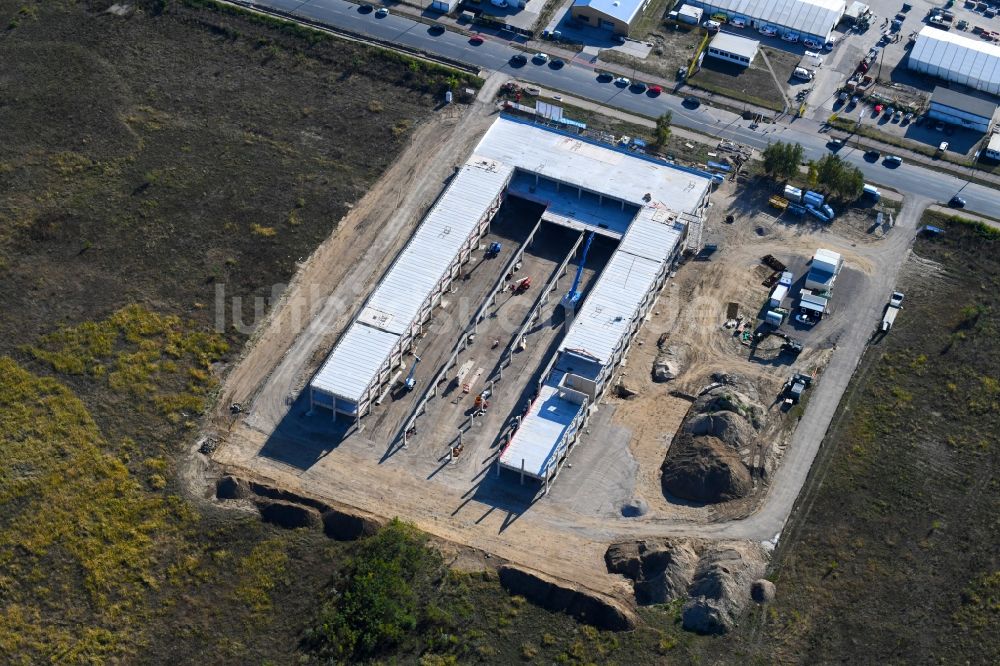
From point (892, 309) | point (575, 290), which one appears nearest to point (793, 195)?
point (892, 309)

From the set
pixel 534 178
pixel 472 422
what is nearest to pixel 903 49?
pixel 534 178

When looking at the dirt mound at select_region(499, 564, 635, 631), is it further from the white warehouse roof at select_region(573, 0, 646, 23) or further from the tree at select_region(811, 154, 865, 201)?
the white warehouse roof at select_region(573, 0, 646, 23)

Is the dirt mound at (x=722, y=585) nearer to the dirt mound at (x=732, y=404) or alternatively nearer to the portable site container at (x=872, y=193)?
the dirt mound at (x=732, y=404)

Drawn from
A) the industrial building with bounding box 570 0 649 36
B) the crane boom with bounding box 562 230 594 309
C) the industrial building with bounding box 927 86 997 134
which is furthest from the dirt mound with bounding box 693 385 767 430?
the industrial building with bounding box 570 0 649 36

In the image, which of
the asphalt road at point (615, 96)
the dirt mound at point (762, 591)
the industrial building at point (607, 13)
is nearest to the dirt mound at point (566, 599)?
the dirt mound at point (762, 591)

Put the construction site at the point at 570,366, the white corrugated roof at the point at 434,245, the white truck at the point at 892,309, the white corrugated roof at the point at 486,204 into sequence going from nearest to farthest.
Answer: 1. the construction site at the point at 570,366
2. the white corrugated roof at the point at 486,204
3. the white corrugated roof at the point at 434,245
4. the white truck at the point at 892,309

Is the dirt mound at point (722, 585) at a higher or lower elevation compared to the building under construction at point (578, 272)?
lower
